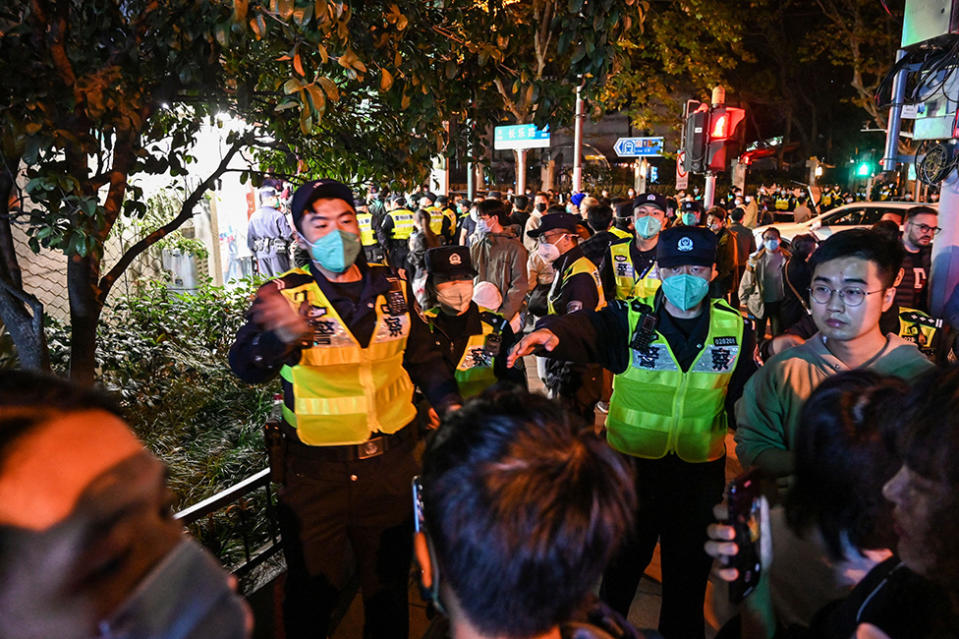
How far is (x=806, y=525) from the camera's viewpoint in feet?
5.80

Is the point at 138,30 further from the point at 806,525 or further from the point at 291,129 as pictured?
the point at 806,525

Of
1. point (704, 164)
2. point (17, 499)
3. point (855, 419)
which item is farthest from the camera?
point (704, 164)

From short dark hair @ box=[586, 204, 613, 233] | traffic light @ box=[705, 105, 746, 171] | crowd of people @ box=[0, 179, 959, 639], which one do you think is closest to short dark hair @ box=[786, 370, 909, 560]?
crowd of people @ box=[0, 179, 959, 639]

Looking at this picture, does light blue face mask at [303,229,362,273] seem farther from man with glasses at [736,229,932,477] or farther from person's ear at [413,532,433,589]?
man with glasses at [736,229,932,477]

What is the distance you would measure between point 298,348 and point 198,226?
731 centimetres

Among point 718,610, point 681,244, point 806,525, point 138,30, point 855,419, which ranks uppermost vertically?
point 138,30

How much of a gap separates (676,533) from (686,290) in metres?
1.07

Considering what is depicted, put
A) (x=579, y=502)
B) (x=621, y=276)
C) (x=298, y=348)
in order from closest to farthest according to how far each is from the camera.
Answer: (x=579, y=502), (x=298, y=348), (x=621, y=276)

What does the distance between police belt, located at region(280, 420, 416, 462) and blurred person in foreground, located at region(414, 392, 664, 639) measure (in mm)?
1346

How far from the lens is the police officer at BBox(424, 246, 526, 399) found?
369 cm

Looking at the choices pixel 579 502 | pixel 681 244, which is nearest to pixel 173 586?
pixel 579 502

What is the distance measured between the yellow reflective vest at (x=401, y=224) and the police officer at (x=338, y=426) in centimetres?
843

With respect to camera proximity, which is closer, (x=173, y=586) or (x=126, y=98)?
(x=173, y=586)

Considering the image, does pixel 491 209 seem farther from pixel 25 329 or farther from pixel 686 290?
pixel 25 329
